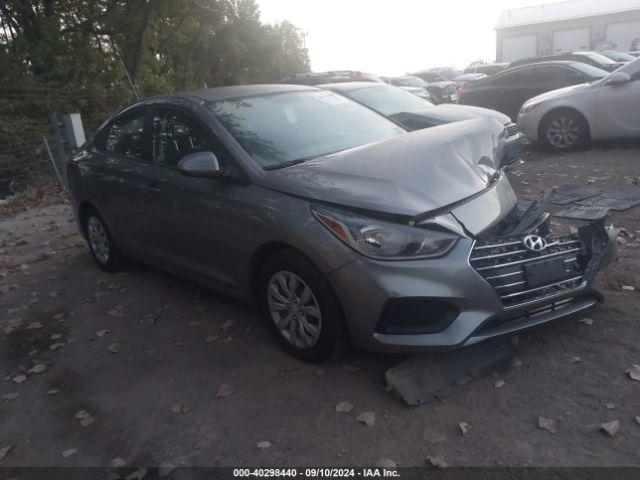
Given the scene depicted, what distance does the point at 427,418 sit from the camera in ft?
10.6

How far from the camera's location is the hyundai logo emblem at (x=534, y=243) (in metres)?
3.49

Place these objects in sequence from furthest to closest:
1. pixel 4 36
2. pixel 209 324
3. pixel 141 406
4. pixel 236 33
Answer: pixel 236 33 → pixel 4 36 → pixel 209 324 → pixel 141 406

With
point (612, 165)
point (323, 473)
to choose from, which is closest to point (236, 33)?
point (612, 165)

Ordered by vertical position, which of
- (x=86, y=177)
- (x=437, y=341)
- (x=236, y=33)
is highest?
(x=236, y=33)

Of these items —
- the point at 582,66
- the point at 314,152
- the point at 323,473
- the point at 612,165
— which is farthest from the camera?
the point at 582,66

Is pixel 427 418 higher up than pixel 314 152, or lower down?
lower down

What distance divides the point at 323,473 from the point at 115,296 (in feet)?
10.8

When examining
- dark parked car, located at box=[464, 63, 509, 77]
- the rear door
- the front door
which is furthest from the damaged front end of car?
dark parked car, located at box=[464, 63, 509, 77]

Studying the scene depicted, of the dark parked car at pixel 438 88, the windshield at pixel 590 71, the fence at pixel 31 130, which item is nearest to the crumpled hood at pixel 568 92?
the windshield at pixel 590 71

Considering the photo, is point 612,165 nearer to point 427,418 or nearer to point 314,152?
point 314,152

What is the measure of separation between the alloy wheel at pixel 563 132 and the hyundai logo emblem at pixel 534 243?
21.8ft

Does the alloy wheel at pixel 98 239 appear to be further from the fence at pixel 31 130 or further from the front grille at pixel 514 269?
the fence at pixel 31 130

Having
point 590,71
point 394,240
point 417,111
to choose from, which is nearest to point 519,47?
point 590,71

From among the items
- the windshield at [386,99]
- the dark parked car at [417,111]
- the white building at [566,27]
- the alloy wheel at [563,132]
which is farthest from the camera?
the white building at [566,27]
